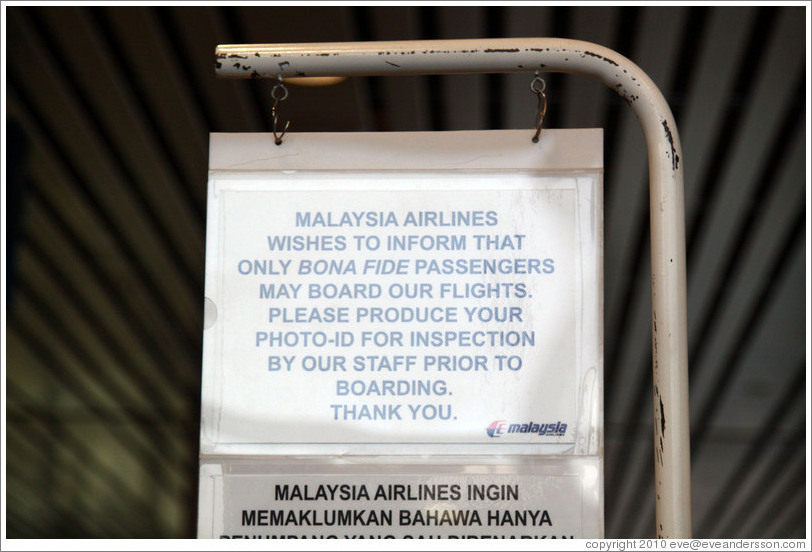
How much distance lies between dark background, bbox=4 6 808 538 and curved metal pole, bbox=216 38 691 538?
182cm

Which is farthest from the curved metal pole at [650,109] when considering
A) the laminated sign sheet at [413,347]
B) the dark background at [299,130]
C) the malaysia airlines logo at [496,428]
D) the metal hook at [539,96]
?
the dark background at [299,130]

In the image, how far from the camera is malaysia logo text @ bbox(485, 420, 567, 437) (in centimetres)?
182

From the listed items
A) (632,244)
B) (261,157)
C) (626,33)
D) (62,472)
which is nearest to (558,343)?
(261,157)

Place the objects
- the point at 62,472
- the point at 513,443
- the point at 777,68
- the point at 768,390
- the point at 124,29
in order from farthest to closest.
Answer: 1. the point at 62,472
2. the point at 768,390
3. the point at 777,68
4. the point at 124,29
5. the point at 513,443

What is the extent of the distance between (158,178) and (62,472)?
5.89 m

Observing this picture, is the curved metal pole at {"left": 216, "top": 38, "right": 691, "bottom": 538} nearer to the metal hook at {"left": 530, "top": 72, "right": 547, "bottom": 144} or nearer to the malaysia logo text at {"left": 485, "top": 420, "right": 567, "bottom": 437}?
the metal hook at {"left": 530, "top": 72, "right": 547, "bottom": 144}

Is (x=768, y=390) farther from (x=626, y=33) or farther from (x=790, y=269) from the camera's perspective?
(x=626, y=33)

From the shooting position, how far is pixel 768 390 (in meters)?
7.57

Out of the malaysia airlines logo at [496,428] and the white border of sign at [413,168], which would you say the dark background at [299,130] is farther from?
the malaysia airlines logo at [496,428]

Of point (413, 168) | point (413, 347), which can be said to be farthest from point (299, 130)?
point (413, 347)

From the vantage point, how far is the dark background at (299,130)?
367 cm

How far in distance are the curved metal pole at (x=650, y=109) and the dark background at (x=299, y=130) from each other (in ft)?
5.98

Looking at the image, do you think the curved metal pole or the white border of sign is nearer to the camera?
the curved metal pole

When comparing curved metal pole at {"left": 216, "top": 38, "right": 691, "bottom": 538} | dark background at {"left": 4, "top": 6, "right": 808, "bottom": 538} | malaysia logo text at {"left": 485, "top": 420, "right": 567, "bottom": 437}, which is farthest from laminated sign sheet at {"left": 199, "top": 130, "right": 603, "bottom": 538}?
dark background at {"left": 4, "top": 6, "right": 808, "bottom": 538}
